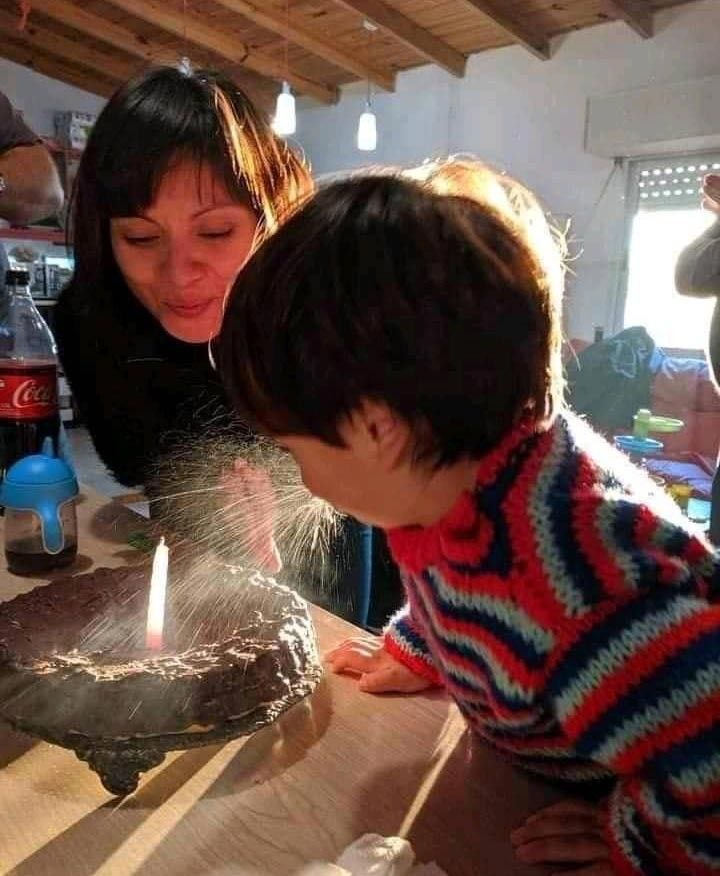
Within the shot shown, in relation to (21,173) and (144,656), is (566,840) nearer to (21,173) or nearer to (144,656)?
(144,656)

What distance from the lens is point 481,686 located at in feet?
1.85

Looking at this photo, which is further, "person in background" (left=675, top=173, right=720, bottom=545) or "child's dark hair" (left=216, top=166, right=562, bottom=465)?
"person in background" (left=675, top=173, right=720, bottom=545)

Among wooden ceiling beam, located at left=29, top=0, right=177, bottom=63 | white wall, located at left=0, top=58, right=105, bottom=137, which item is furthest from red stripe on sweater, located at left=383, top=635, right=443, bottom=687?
white wall, located at left=0, top=58, right=105, bottom=137

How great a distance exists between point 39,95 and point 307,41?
240 cm

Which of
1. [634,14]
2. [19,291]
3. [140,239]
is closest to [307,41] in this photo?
[634,14]

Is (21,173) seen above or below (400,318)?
above

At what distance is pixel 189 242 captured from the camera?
96cm

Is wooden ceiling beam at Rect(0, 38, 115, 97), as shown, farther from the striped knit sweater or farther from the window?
the striped knit sweater

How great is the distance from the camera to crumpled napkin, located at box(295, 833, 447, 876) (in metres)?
0.49

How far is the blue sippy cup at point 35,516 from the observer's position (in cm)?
94

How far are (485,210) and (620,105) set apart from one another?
4038 millimetres

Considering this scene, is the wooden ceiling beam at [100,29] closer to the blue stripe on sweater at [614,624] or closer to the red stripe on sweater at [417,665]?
the red stripe on sweater at [417,665]

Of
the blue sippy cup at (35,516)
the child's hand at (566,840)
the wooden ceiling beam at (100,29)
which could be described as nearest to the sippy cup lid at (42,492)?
the blue sippy cup at (35,516)

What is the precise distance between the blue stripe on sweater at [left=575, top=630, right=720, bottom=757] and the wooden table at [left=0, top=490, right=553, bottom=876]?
12 centimetres
